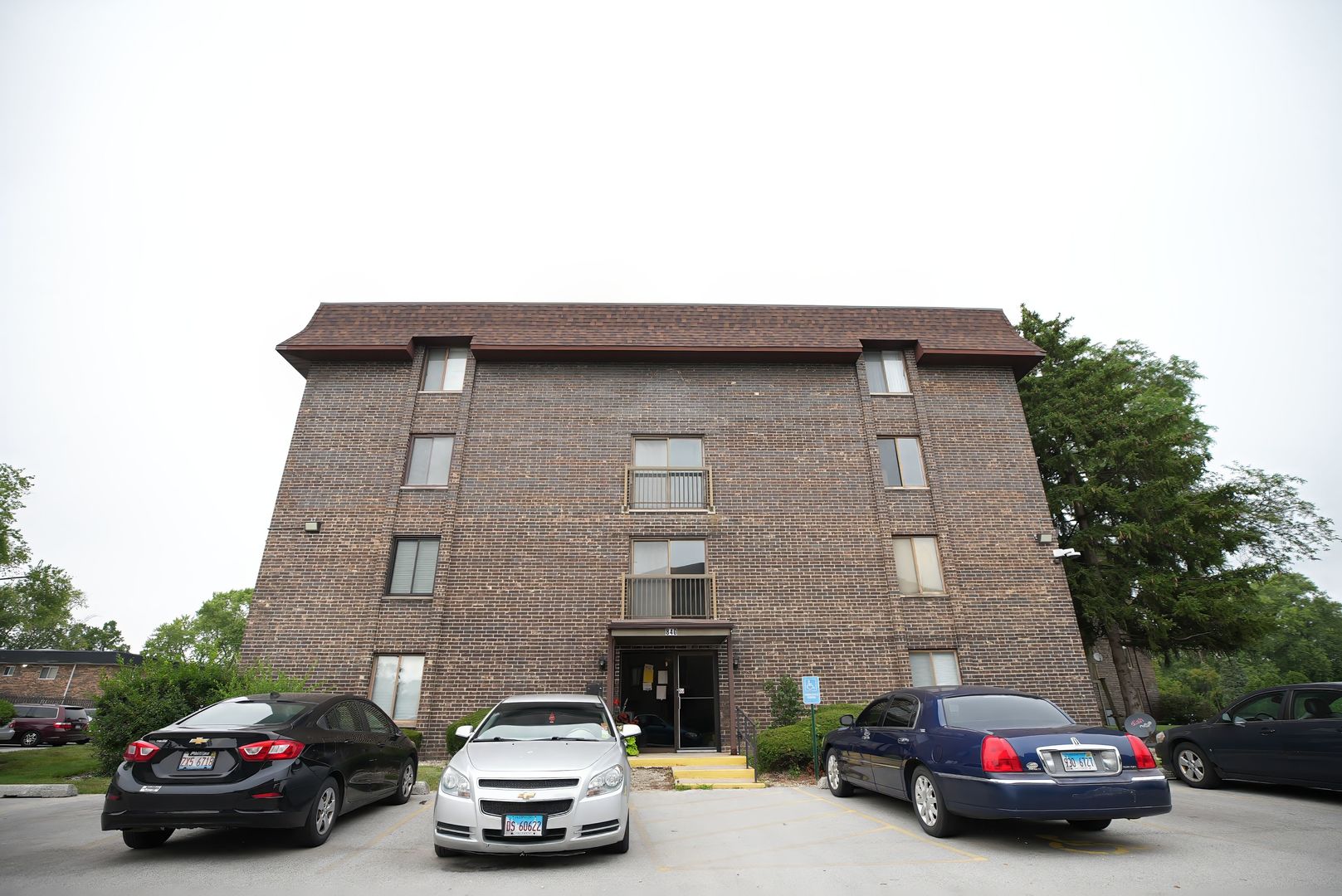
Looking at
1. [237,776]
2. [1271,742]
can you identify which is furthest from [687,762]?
[1271,742]

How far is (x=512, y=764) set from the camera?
5676 mm

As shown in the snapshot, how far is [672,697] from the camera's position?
14.9 metres

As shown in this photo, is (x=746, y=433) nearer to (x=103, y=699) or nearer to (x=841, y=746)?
(x=841, y=746)

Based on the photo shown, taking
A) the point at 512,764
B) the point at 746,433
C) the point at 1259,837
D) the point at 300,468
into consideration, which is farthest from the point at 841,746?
the point at 300,468

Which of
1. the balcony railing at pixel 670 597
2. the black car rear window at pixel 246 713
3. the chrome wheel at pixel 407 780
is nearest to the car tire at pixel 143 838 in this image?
the black car rear window at pixel 246 713

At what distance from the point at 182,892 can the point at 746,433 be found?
1346 cm

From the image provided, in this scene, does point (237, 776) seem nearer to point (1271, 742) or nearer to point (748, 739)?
point (748, 739)

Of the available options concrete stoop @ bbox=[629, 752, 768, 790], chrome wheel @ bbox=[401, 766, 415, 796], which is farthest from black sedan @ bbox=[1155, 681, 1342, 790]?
chrome wheel @ bbox=[401, 766, 415, 796]

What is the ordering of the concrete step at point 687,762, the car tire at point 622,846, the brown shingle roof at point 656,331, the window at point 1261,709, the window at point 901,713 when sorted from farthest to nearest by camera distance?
the brown shingle roof at point 656,331
the concrete step at point 687,762
the window at point 1261,709
the window at point 901,713
the car tire at point 622,846

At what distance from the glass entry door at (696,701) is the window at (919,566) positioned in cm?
484

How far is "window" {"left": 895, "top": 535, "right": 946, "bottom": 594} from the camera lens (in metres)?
15.3

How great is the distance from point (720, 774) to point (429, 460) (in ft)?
32.7

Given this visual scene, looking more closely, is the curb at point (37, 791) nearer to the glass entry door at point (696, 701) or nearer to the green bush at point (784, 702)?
the glass entry door at point (696, 701)

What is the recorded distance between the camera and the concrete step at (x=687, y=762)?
12523mm
